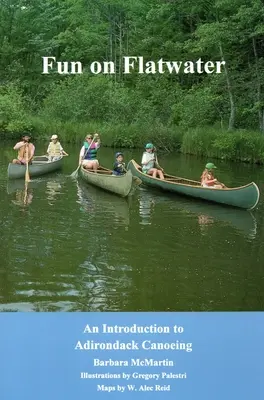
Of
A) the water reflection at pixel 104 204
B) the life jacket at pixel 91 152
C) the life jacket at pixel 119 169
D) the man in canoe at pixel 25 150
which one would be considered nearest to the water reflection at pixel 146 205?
the water reflection at pixel 104 204

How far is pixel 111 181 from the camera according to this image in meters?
9.09

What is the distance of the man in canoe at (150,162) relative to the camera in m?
9.45

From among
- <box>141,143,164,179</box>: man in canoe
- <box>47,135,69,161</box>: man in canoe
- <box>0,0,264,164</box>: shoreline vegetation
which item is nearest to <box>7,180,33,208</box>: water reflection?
<box>47,135,69,161</box>: man in canoe

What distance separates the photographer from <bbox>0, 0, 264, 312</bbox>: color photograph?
15.1 ft

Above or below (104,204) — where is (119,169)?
above

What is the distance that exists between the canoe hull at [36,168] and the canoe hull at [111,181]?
0.71 metres

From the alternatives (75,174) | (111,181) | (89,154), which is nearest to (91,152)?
(89,154)

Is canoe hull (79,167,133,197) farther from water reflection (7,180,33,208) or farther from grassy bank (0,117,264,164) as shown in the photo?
water reflection (7,180,33,208)

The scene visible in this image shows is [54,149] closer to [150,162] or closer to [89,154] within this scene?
[89,154]

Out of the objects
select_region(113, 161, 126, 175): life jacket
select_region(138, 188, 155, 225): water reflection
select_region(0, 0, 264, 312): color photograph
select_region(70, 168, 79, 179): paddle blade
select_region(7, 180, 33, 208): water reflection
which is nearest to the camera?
select_region(0, 0, 264, 312): color photograph

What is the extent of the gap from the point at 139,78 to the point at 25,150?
18.1ft
